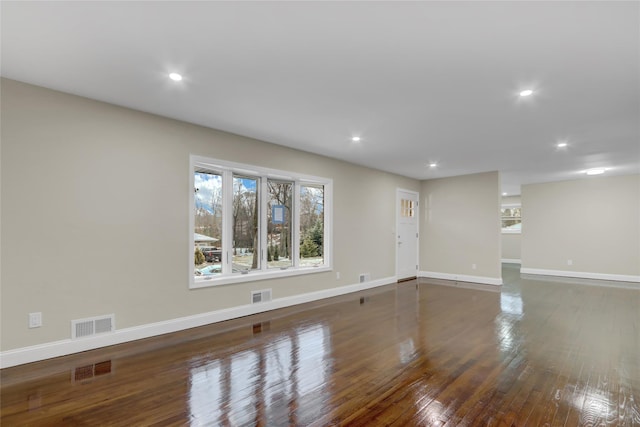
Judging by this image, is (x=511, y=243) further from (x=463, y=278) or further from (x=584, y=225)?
(x=463, y=278)

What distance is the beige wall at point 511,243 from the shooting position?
1124 centimetres

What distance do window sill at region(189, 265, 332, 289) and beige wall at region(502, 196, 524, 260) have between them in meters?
8.71

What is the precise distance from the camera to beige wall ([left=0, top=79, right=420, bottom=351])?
292 centimetres

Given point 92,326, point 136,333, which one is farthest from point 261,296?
point 92,326

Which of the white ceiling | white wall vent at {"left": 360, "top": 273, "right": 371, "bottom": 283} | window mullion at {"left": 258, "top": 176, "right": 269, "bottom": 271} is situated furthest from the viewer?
white wall vent at {"left": 360, "top": 273, "right": 371, "bottom": 283}

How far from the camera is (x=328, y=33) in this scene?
2.19 m


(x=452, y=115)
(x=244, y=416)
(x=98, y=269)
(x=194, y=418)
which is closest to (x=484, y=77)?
(x=452, y=115)

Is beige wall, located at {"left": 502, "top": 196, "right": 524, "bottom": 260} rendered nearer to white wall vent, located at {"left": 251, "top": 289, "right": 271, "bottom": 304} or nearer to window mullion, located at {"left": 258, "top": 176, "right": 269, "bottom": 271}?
window mullion, located at {"left": 258, "top": 176, "right": 269, "bottom": 271}

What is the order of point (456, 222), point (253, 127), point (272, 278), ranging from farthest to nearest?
point (456, 222) < point (272, 278) < point (253, 127)

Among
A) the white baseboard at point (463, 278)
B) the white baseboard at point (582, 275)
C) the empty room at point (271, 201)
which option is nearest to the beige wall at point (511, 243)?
the white baseboard at point (582, 275)

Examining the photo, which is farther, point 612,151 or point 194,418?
point 612,151

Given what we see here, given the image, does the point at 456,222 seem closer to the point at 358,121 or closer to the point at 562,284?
the point at 562,284

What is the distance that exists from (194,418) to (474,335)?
309 centimetres

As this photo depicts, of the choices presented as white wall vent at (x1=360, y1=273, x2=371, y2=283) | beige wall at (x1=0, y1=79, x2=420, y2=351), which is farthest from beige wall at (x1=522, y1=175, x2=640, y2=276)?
beige wall at (x1=0, y1=79, x2=420, y2=351)
